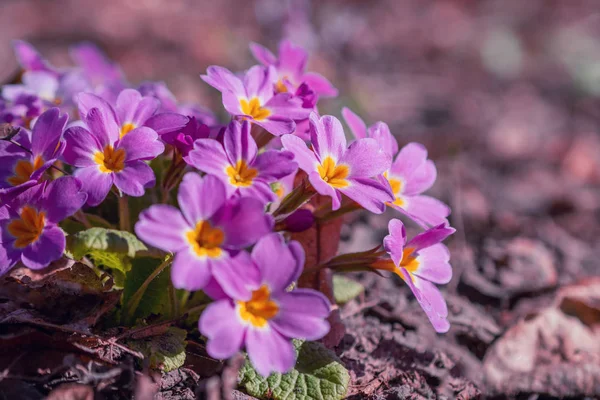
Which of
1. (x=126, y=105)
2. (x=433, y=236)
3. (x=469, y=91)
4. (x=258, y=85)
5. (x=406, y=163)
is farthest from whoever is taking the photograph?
(x=469, y=91)

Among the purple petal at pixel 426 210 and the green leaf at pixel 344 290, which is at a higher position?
the purple petal at pixel 426 210

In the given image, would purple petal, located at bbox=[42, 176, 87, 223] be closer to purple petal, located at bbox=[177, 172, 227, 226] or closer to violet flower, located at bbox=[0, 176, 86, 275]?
violet flower, located at bbox=[0, 176, 86, 275]

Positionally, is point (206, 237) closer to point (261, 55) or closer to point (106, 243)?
point (106, 243)

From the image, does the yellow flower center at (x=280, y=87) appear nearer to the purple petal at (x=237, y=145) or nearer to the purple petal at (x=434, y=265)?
the purple petal at (x=237, y=145)

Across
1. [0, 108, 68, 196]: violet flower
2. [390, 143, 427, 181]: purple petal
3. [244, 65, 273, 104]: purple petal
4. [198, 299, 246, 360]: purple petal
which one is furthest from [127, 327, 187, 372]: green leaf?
Answer: [390, 143, 427, 181]: purple petal

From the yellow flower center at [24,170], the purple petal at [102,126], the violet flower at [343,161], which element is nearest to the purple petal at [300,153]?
the violet flower at [343,161]

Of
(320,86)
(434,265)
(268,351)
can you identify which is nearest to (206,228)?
(268,351)
